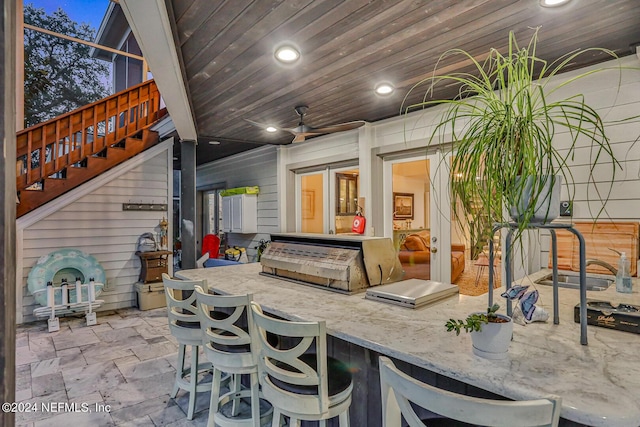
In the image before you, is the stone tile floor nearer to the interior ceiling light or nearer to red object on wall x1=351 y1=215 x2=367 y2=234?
red object on wall x1=351 y1=215 x2=367 y2=234

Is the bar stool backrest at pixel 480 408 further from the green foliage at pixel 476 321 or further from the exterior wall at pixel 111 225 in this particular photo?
the exterior wall at pixel 111 225

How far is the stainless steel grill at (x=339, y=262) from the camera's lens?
2086mm

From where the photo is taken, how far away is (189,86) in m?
3.30

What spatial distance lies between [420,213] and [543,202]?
2915 millimetres

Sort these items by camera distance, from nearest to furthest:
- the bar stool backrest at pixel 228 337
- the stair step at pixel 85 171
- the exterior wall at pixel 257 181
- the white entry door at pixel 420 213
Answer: the bar stool backrest at pixel 228 337
the white entry door at pixel 420 213
the stair step at pixel 85 171
the exterior wall at pixel 257 181

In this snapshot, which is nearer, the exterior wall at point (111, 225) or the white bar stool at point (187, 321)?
the white bar stool at point (187, 321)

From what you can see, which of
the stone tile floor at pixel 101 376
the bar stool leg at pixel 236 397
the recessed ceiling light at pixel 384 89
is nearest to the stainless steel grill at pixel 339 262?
the bar stool leg at pixel 236 397

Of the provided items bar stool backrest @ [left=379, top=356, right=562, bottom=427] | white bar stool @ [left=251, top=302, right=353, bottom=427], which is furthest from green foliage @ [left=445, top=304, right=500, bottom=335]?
white bar stool @ [left=251, top=302, right=353, bottom=427]

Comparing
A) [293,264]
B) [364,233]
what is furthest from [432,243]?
[293,264]

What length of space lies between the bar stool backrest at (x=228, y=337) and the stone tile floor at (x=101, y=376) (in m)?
0.78

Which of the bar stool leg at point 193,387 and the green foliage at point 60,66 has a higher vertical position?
the green foliage at point 60,66

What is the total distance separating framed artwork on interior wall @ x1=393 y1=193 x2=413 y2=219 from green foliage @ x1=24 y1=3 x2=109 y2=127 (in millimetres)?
7149

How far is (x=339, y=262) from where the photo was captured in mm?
2109

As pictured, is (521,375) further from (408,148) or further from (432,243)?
(408,148)
